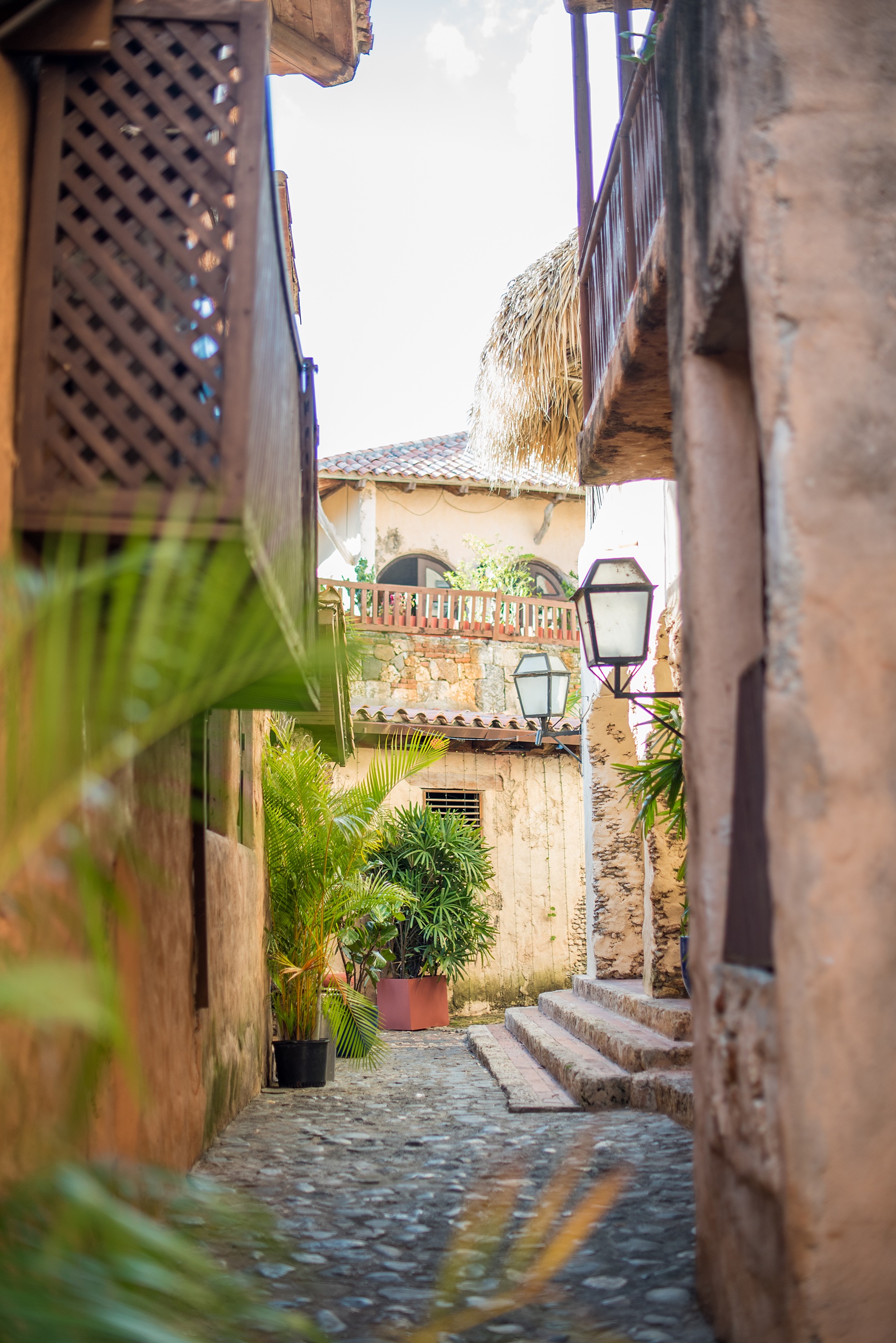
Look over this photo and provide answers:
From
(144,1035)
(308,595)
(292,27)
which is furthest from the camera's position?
(292,27)

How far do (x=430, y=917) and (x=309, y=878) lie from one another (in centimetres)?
463

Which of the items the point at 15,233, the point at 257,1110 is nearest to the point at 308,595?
the point at 15,233

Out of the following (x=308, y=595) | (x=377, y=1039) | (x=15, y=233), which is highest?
(x=15, y=233)

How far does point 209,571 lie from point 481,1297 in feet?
6.62

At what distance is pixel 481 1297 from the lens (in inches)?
118

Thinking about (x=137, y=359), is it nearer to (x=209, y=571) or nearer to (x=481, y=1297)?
(x=209, y=571)


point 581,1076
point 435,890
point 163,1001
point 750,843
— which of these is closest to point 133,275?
point 750,843

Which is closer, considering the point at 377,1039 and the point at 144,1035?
the point at 144,1035

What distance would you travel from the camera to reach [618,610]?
6.22 meters

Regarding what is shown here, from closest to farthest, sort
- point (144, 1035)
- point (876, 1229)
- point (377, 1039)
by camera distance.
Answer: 1. point (876, 1229)
2. point (144, 1035)
3. point (377, 1039)

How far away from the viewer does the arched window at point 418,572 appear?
61.0ft

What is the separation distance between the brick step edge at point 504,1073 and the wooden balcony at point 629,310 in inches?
130

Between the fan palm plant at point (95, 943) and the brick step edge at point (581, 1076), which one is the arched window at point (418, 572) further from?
the fan palm plant at point (95, 943)

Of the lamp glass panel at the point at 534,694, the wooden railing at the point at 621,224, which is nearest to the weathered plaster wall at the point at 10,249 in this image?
A: the wooden railing at the point at 621,224
